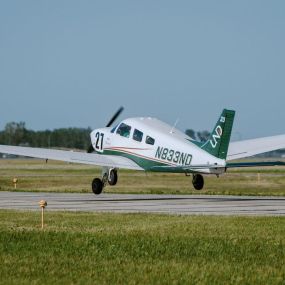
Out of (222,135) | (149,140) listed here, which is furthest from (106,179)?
(222,135)

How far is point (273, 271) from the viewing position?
1506 cm

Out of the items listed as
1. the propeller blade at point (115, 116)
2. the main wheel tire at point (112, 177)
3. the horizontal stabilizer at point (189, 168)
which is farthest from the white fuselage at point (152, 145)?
the propeller blade at point (115, 116)

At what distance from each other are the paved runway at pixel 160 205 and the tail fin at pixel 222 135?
6.83ft

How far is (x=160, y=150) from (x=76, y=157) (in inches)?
162

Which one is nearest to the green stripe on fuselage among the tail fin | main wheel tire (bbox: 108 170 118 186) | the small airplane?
the small airplane

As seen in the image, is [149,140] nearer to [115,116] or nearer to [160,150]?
[160,150]

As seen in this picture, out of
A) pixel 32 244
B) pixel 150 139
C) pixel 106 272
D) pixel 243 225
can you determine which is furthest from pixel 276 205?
pixel 106 272

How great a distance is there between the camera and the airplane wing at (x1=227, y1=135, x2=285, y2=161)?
130 ft

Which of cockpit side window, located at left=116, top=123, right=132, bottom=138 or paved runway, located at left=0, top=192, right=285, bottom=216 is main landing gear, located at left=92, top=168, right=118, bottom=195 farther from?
cockpit side window, located at left=116, top=123, right=132, bottom=138

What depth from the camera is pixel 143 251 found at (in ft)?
57.6

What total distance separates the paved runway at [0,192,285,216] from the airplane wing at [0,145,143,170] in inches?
61.3

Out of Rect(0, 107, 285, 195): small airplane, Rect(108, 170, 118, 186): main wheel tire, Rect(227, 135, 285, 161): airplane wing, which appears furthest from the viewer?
Rect(108, 170, 118, 186): main wheel tire

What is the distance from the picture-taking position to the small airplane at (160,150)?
114 ft

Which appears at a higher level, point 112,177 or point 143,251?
point 112,177
